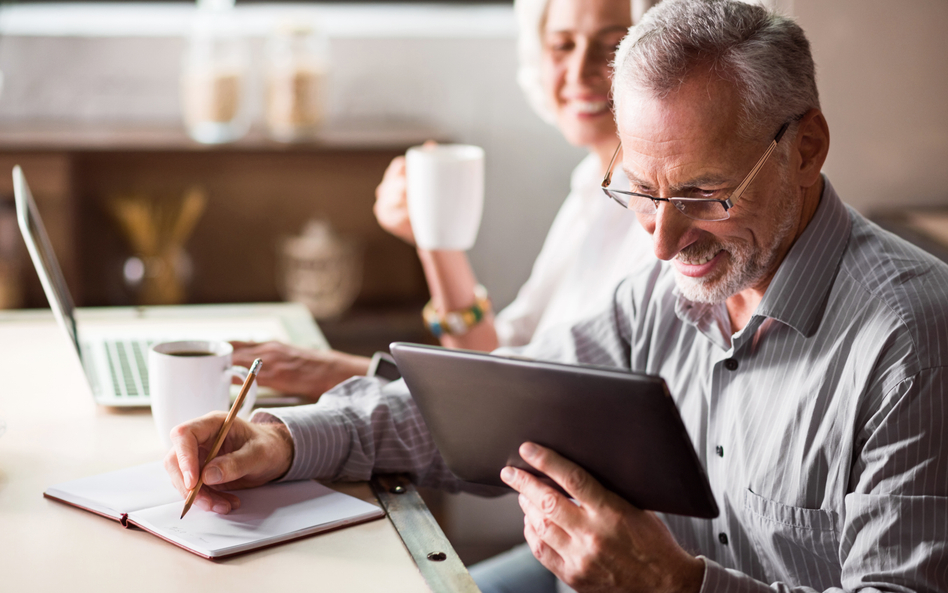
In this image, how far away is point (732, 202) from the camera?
39.0 inches

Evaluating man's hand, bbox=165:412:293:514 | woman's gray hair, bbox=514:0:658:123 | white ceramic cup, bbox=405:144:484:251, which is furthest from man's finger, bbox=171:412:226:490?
woman's gray hair, bbox=514:0:658:123

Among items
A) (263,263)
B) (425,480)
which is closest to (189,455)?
(425,480)

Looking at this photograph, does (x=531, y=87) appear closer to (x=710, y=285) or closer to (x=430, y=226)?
(x=430, y=226)

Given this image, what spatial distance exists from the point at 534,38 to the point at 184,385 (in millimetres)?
1123

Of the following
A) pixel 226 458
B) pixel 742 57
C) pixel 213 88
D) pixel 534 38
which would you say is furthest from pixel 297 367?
pixel 213 88

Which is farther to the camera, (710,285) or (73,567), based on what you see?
(710,285)

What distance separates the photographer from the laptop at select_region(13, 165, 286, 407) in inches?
49.2

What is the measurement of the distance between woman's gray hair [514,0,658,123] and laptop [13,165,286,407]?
76 cm

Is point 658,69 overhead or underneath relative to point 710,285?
overhead

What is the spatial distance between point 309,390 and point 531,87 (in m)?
1.04

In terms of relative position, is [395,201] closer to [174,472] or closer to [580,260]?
[580,260]

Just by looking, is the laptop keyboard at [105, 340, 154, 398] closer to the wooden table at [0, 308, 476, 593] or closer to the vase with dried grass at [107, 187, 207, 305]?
the wooden table at [0, 308, 476, 593]

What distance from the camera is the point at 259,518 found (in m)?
0.94

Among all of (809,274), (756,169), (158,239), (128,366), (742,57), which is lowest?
(158,239)
